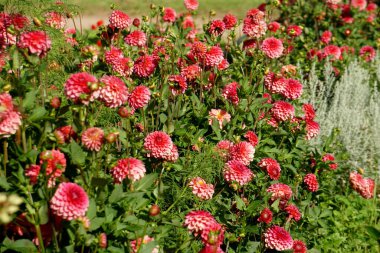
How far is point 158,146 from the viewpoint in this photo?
7.09 ft

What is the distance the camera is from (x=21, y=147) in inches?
75.6

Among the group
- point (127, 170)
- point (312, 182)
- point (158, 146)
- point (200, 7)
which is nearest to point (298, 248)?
point (312, 182)

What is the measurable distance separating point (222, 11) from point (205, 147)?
794 centimetres

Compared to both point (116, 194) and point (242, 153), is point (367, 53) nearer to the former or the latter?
point (242, 153)

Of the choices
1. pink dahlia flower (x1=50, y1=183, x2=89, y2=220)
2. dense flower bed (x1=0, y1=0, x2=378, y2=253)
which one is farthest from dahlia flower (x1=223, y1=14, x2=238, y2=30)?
pink dahlia flower (x1=50, y1=183, x2=89, y2=220)

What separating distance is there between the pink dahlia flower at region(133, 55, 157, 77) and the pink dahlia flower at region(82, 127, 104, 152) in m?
0.99

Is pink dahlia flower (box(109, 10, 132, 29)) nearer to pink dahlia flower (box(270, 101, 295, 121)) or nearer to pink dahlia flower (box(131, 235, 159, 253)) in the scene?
pink dahlia flower (box(270, 101, 295, 121))

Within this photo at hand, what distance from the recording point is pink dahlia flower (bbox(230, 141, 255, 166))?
239 centimetres

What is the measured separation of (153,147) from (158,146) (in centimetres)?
2

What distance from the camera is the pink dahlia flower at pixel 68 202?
1617 millimetres

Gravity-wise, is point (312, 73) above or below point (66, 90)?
below

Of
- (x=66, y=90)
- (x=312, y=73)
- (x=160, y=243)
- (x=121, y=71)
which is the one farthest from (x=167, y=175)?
(x=312, y=73)

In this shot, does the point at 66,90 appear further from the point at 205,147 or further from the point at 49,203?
the point at 205,147

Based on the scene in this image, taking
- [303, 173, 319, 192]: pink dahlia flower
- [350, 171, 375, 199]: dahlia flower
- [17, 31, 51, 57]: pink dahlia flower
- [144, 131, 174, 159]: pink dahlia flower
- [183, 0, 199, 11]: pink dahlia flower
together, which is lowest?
[350, 171, 375, 199]: dahlia flower
